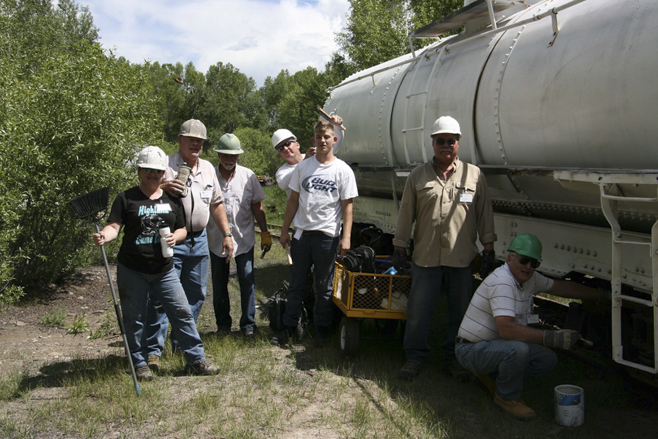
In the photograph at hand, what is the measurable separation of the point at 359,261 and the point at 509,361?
1.96 metres

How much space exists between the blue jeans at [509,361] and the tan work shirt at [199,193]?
268cm

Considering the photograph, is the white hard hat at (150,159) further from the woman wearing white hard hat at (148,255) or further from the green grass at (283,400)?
the green grass at (283,400)

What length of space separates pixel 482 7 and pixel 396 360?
11.9ft

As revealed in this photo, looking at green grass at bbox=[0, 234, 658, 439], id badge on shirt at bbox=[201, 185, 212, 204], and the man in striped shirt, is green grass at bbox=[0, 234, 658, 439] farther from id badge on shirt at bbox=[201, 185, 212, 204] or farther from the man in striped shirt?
id badge on shirt at bbox=[201, 185, 212, 204]

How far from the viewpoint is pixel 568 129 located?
4531 millimetres

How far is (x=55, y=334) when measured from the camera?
7.45 metres

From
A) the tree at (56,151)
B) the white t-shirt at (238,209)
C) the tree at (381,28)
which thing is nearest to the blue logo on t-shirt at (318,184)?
the white t-shirt at (238,209)

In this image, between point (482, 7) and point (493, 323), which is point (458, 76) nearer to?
point (482, 7)

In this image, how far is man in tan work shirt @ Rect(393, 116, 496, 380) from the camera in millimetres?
5145

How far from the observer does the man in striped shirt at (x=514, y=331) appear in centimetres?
443

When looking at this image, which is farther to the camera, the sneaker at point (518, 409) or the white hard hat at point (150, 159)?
the white hard hat at point (150, 159)

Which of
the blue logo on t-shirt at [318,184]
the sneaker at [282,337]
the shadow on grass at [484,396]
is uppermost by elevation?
the blue logo on t-shirt at [318,184]

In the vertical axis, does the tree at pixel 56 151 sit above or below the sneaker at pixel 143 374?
above

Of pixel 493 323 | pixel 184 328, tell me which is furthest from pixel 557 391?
pixel 184 328
